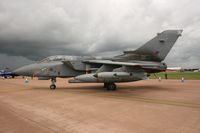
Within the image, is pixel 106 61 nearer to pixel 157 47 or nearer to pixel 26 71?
pixel 157 47

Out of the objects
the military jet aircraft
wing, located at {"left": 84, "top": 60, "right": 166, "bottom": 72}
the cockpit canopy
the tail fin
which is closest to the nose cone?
the military jet aircraft

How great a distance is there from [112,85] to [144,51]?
382 cm

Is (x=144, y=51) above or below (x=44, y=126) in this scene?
above

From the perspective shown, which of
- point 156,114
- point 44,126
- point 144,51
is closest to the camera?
point 44,126

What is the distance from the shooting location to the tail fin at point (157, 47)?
1494 cm

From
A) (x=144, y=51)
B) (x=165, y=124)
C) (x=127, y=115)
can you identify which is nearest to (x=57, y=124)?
(x=127, y=115)

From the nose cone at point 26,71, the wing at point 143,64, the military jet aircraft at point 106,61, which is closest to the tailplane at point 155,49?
the military jet aircraft at point 106,61

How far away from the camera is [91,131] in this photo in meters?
4.58

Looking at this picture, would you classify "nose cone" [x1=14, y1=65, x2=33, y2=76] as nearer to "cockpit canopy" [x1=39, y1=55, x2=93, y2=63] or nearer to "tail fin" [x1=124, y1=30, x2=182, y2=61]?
"cockpit canopy" [x1=39, y1=55, x2=93, y2=63]

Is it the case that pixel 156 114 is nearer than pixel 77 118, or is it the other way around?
pixel 77 118

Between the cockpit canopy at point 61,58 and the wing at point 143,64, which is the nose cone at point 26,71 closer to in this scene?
the cockpit canopy at point 61,58

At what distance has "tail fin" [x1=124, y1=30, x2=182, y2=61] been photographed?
1494cm

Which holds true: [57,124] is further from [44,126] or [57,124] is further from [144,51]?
[144,51]

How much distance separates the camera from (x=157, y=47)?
49.2ft
